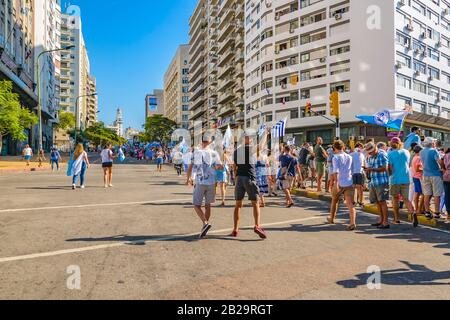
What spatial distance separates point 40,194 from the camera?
1147 centimetres

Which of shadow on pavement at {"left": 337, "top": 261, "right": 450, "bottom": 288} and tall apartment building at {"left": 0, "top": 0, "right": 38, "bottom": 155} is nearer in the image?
shadow on pavement at {"left": 337, "top": 261, "right": 450, "bottom": 288}

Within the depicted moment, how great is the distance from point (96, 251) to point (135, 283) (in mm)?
1524

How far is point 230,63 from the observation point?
6888 centimetres

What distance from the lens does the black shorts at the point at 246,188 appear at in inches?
251

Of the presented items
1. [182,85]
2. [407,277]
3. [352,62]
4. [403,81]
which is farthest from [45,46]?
[407,277]

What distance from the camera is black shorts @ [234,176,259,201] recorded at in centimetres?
636

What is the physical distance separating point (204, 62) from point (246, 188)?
84819mm

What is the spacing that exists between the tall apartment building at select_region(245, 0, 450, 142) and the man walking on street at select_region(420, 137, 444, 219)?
33.8 m

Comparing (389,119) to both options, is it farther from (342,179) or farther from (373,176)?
(342,179)

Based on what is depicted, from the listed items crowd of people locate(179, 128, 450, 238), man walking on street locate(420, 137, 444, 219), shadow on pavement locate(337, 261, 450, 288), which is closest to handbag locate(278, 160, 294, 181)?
crowd of people locate(179, 128, 450, 238)

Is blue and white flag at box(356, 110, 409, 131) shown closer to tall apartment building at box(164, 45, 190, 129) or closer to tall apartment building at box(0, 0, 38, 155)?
tall apartment building at box(0, 0, 38, 155)

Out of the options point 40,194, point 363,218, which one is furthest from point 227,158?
point 40,194

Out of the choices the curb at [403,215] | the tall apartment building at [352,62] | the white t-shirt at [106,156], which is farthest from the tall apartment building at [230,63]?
the curb at [403,215]

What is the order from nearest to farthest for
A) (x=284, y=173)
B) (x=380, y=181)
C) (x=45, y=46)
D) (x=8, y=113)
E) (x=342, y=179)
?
(x=342, y=179), (x=380, y=181), (x=284, y=173), (x=8, y=113), (x=45, y=46)
